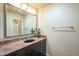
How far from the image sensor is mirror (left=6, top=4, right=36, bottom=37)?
2.05 m

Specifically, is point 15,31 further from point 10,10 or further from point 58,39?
point 58,39

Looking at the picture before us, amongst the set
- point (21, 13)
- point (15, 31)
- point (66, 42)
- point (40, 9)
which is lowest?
point (66, 42)

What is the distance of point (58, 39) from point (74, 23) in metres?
0.67

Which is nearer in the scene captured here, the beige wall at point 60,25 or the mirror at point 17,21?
the mirror at point 17,21

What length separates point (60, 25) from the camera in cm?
306

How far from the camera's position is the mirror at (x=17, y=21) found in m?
2.05

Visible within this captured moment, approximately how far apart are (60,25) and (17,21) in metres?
1.38

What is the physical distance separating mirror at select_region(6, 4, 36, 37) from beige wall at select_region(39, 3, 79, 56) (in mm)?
548

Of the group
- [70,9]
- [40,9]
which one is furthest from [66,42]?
[40,9]

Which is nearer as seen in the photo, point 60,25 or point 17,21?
point 17,21

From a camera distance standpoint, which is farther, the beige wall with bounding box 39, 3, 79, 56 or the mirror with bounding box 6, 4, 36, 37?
the beige wall with bounding box 39, 3, 79, 56

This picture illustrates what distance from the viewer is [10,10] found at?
2113mm

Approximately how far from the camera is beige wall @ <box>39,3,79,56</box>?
287cm

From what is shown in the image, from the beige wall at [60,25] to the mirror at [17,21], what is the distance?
548 mm
